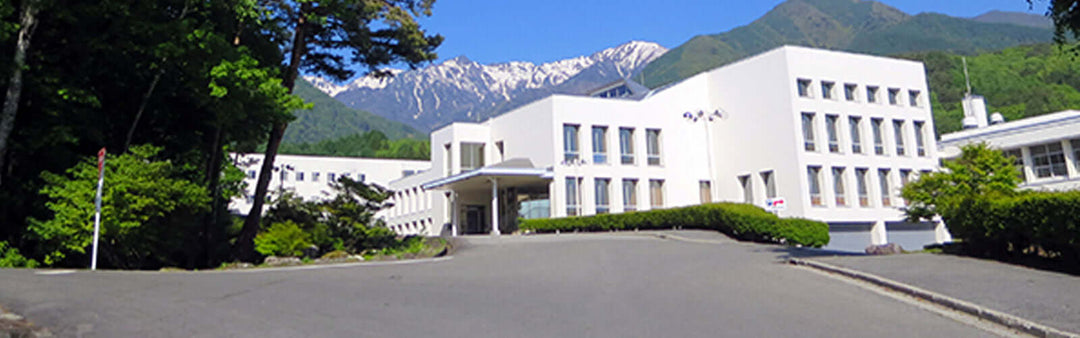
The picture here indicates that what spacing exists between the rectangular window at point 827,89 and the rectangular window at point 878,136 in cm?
296

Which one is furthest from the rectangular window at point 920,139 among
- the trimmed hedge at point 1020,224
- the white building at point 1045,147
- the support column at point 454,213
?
the trimmed hedge at point 1020,224

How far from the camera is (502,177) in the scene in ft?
116

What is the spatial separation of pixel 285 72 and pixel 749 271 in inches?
528

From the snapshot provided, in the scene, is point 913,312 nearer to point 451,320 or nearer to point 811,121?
point 451,320

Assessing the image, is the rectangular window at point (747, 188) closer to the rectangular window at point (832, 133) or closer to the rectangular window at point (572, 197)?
the rectangular window at point (832, 133)

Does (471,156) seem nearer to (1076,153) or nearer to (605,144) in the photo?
(605,144)

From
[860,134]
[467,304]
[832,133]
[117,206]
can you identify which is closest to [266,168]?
[117,206]

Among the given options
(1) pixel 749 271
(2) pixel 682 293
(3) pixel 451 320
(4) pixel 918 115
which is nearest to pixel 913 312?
(2) pixel 682 293

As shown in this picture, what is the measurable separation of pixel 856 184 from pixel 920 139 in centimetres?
661

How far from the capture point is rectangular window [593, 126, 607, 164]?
37.0 metres

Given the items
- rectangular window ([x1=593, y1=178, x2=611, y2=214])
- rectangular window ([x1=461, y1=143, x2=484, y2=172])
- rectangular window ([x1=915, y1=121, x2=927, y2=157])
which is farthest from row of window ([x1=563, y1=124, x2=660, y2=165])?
rectangular window ([x1=915, y1=121, x2=927, y2=157])

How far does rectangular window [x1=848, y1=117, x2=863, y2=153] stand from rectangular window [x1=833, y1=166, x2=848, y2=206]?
6.29ft

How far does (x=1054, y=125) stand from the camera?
38094 mm

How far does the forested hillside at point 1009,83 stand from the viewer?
242 feet
